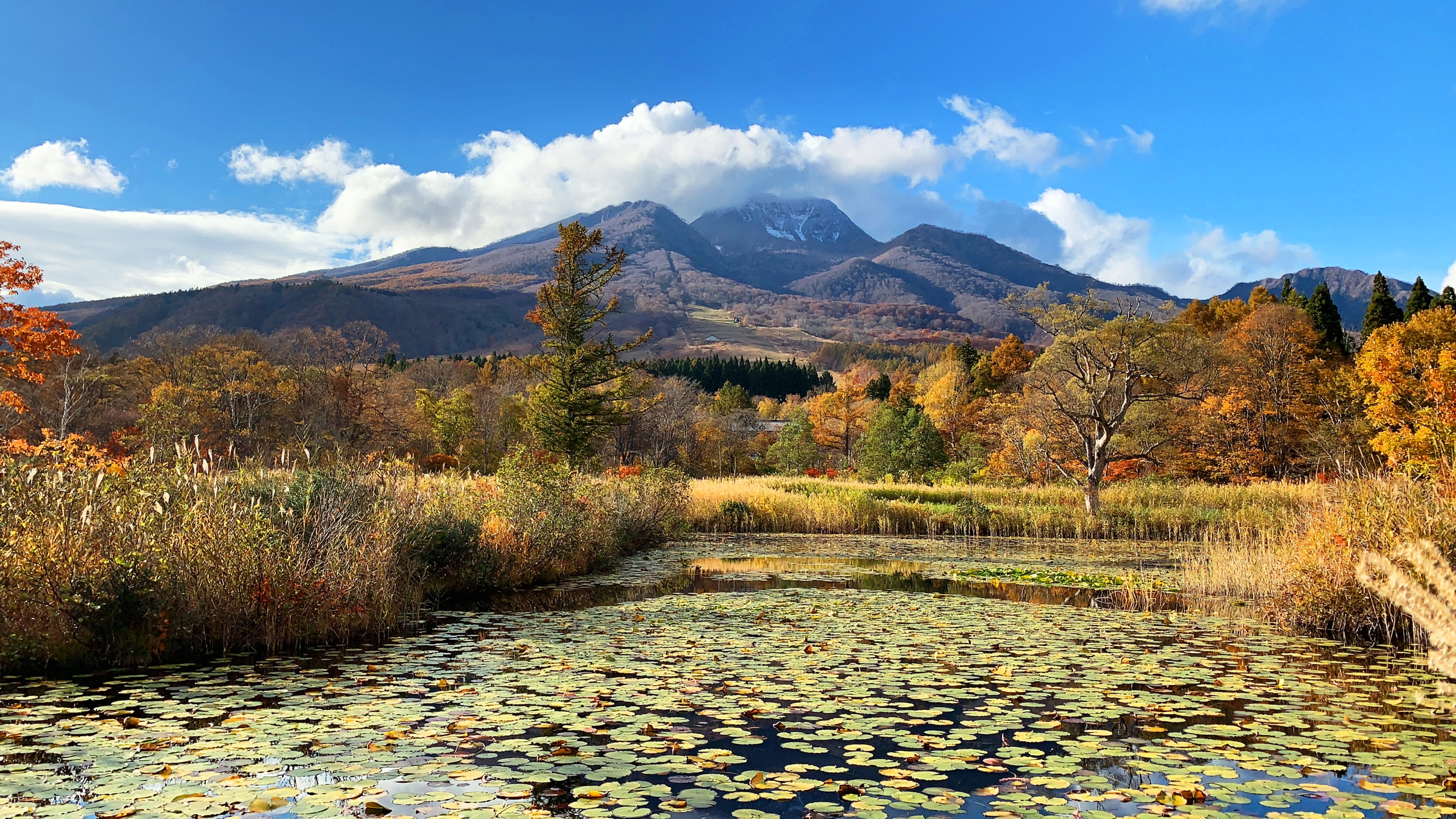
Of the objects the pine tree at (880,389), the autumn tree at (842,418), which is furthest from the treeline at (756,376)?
the autumn tree at (842,418)

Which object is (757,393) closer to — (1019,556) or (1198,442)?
(1198,442)

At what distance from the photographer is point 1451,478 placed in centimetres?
866

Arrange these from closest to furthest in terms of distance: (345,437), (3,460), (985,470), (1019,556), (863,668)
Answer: (863,668)
(3,460)
(1019,556)
(345,437)
(985,470)

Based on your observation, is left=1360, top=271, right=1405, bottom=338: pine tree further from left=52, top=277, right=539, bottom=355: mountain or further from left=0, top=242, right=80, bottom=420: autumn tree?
left=52, top=277, right=539, bottom=355: mountain

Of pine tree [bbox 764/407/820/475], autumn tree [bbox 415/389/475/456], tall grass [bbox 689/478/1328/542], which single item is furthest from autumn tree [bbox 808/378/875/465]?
tall grass [bbox 689/478/1328/542]

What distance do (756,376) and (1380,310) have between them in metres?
74.1

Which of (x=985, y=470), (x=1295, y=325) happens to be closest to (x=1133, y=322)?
(x=985, y=470)

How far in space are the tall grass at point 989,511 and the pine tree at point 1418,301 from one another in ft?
113

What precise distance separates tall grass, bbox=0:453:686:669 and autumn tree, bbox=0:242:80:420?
574cm

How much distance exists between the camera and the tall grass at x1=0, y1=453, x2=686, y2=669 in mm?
6863

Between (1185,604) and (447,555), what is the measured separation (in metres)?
9.81

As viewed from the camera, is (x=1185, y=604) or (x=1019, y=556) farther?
(x=1019, y=556)

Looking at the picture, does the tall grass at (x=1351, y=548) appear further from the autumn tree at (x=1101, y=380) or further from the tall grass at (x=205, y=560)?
the autumn tree at (x=1101, y=380)

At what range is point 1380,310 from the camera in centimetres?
5309
